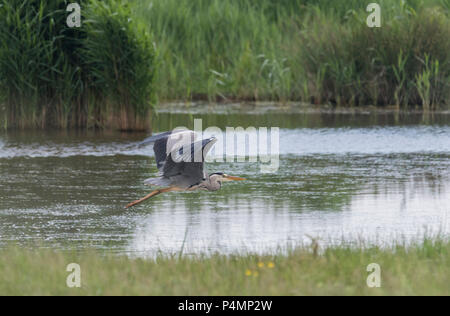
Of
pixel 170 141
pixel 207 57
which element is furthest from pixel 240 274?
pixel 207 57

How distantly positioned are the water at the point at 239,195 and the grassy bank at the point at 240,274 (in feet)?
1.45

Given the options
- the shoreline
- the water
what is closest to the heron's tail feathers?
the water

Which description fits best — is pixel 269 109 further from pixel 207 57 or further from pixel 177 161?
pixel 177 161

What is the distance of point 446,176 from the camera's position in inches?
455

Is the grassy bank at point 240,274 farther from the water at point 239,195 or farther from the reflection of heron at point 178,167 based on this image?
the reflection of heron at point 178,167

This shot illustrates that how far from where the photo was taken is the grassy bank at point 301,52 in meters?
20.1

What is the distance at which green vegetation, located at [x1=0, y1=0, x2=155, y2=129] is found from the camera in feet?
50.7

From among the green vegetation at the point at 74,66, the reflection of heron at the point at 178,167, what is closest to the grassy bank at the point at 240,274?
the reflection of heron at the point at 178,167

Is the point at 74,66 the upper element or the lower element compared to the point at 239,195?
upper

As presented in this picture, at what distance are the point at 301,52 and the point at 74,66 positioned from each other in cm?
684

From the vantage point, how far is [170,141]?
25.0 feet

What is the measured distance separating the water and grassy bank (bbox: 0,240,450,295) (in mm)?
441

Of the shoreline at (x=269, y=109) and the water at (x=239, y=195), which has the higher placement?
the shoreline at (x=269, y=109)

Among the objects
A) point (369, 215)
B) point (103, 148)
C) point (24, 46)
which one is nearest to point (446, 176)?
point (369, 215)
